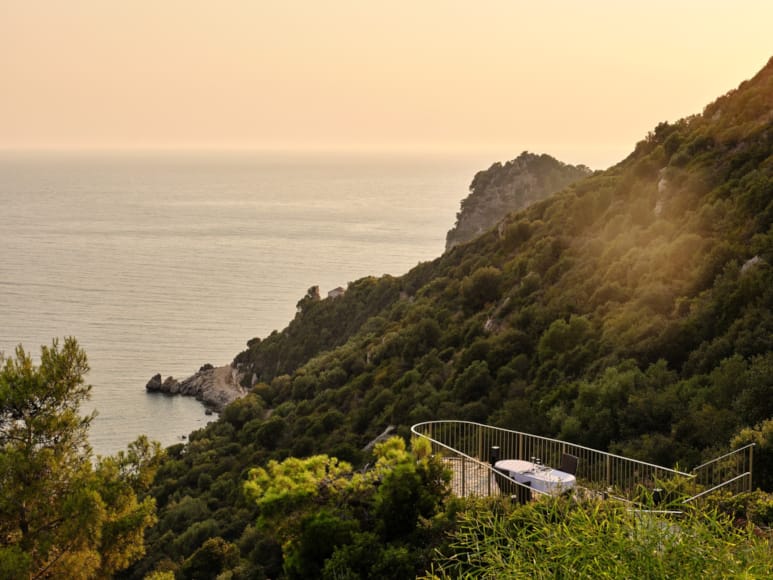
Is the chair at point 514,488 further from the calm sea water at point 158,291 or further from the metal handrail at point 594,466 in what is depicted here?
the calm sea water at point 158,291

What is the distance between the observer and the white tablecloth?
1603cm

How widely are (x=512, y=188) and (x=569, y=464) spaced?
270 feet

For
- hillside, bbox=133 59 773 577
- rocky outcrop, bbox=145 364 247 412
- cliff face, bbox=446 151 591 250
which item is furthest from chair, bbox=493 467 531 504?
cliff face, bbox=446 151 591 250

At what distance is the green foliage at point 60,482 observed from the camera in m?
17.7

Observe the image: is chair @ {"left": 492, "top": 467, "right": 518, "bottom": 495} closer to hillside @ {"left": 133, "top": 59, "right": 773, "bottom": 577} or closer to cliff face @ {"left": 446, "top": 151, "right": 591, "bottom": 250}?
hillside @ {"left": 133, "top": 59, "right": 773, "bottom": 577}

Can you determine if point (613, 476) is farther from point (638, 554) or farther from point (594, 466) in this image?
point (638, 554)

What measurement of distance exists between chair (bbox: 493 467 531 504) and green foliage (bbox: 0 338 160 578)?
25.8 ft

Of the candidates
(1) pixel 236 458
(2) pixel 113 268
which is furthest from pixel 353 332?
(2) pixel 113 268

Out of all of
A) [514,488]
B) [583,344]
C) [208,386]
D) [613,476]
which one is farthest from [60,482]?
[208,386]

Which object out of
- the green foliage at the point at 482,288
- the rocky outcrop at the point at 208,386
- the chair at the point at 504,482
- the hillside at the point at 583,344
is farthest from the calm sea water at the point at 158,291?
the chair at the point at 504,482

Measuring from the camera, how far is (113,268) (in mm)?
142750

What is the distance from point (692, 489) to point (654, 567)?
744 centimetres

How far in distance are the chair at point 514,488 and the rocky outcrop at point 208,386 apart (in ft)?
205

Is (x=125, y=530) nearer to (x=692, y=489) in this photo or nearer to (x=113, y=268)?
(x=692, y=489)
